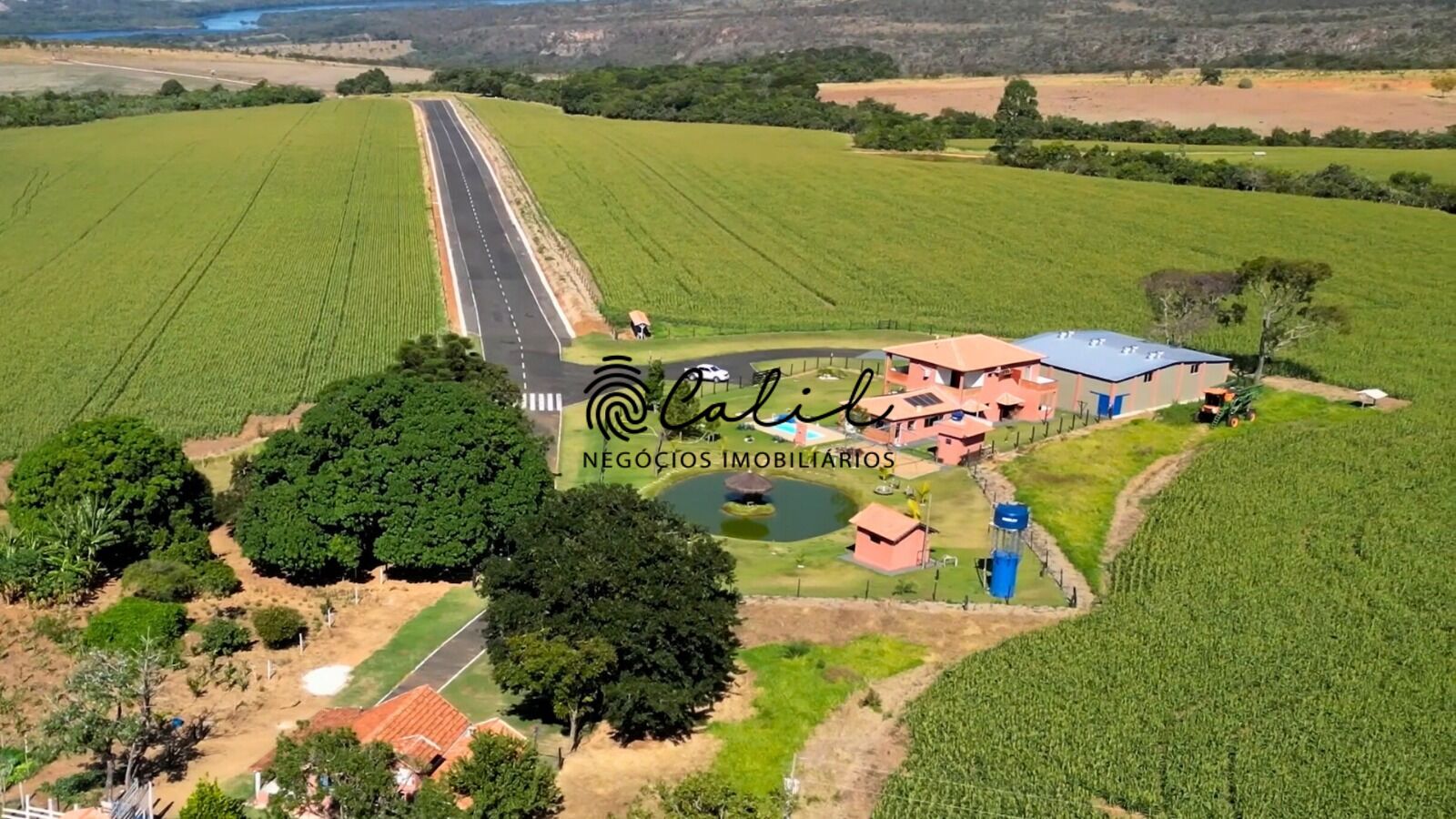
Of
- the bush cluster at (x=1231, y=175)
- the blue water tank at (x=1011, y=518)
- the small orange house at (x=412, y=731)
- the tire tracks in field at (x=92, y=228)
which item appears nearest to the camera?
the small orange house at (x=412, y=731)

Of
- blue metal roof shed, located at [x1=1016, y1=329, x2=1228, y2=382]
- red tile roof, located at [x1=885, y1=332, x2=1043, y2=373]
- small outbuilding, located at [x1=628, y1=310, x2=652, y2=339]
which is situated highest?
red tile roof, located at [x1=885, y1=332, x2=1043, y2=373]

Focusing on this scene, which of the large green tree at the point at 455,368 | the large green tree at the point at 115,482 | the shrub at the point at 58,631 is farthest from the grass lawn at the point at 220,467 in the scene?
the shrub at the point at 58,631

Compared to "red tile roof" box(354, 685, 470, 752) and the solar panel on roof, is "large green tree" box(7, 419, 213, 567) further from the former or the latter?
the solar panel on roof

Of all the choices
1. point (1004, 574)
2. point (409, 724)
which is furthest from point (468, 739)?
point (1004, 574)

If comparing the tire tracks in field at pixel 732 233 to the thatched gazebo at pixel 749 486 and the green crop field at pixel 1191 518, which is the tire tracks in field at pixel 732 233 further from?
the thatched gazebo at pixel 749 486

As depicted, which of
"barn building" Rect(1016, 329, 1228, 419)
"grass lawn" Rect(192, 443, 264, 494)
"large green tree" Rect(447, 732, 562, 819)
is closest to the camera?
"large green tree" Rect(447, 732, 562, 819)

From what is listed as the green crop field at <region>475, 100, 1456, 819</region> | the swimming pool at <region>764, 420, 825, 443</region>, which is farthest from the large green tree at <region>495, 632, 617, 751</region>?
the swimming pool at <region>764, 420, 825, 443</region>

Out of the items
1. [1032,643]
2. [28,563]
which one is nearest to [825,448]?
[1032,643]
